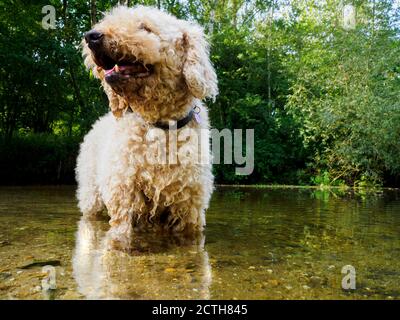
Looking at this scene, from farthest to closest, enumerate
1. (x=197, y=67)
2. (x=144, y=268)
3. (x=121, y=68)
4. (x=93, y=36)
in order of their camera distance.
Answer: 1. (x=197, y=67)
2. (x=121, y=68)
3. (x=93, y=36)
4. (x=144, y=268)

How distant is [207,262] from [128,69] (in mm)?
1383

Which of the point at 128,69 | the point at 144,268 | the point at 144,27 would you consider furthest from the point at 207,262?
the point at 144,27

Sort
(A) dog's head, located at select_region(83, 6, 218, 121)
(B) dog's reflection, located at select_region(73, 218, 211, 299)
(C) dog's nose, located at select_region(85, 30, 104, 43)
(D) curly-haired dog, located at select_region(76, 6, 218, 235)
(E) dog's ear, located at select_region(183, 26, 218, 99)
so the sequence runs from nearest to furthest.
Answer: (B) dog's reflection, located at select_region(73, 218, 211, 299) → (C) dog's nose, located at select_region(85, 30, 104, 43) → (A) dog's head, located at select_region(83, 6, 218, 121) → (D) curly-haired dog, located at select_region(76, 6, 218, 235) → (E) dog's ear, located at select_region(183, 26, 218, 99)

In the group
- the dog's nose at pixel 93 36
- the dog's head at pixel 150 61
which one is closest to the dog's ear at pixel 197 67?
the dog's head at pixel 150 61

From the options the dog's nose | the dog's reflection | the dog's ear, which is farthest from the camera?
the dog's ear

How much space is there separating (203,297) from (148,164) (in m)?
1.36

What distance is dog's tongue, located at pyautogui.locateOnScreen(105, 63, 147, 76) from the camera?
2707mm

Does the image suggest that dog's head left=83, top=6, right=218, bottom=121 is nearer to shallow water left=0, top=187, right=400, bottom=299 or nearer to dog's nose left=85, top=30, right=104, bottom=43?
dog's nose left=85, top=30, right=104, bottom=43

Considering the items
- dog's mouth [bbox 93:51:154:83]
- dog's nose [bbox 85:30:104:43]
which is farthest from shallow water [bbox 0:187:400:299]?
dog's nose [bbox 85:30:104:43]

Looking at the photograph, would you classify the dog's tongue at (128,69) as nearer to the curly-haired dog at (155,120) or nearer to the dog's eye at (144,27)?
the curly-haired dog at (155,120)

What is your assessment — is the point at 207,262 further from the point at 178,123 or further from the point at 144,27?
the point at 144,27

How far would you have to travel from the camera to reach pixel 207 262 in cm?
218

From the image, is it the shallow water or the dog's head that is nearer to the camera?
the shallow water

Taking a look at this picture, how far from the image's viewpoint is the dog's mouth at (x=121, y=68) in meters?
2.67
